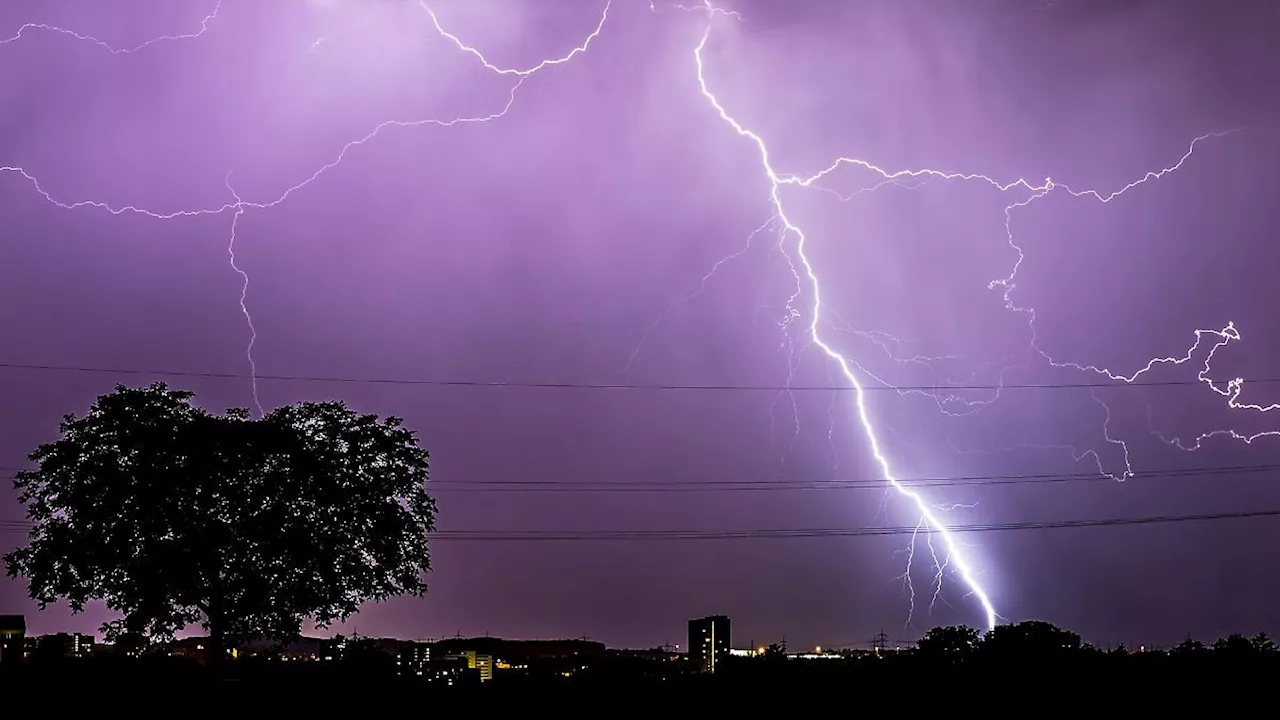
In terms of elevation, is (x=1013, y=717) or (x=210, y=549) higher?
(x=210, y=549)

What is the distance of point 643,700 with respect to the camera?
27.2 metres

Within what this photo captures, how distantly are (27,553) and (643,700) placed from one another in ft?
48.6

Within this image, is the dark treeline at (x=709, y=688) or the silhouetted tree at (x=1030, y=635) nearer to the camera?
the dark treeline at (x=709, y=688)

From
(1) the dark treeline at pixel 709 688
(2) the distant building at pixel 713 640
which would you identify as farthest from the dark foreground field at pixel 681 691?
(2) the distant building at pixel 713 640

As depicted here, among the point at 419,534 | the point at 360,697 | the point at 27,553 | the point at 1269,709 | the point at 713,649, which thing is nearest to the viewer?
the point at 1269,709

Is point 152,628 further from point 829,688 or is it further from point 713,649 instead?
point 713,649

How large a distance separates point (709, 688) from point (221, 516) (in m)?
12.4

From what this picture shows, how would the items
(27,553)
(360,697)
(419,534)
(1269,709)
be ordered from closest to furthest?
(1269,709) < (360,697) < (27,553) < (419,534)

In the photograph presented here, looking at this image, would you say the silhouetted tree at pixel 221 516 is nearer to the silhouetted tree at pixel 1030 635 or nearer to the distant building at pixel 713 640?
the distant building at pixel 713 640

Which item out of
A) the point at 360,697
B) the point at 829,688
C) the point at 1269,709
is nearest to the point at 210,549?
the point at 360,697

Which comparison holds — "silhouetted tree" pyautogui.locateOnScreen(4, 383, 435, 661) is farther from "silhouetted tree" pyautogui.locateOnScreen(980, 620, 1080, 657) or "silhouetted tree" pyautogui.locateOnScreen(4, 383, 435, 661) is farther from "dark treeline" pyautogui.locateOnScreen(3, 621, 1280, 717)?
"silhouetted tree" pyautogui.locateOnScreen(980, 620, 1080, 657)

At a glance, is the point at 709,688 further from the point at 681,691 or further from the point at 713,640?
the point at 713,640

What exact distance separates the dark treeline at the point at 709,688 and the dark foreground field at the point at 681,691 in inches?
1.6

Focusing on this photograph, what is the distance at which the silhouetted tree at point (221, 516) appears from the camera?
92.9ft
